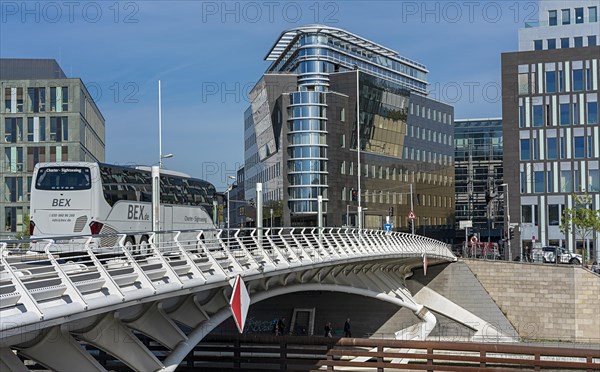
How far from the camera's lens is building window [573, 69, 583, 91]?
77.8m

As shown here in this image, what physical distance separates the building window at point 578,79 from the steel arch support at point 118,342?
68794mm

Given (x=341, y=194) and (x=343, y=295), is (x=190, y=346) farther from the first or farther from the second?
(x=341, y=194)

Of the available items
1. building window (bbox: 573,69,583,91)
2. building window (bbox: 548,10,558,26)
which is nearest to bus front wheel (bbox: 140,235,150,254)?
building window (bbox: 573,69,583,91)

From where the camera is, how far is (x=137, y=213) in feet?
110

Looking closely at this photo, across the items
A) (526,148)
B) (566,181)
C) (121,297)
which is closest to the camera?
(121,297)

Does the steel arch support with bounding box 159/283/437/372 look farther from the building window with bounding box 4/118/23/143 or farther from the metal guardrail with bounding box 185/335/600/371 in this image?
the building window with bounding box 4/118/23/143

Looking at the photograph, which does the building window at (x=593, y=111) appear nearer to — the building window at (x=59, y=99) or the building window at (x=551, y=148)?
the building window at (x=551, y=148)

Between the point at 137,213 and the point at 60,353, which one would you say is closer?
the point at 60,353

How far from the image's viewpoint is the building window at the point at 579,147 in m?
77.8

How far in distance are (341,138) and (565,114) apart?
22047 mm

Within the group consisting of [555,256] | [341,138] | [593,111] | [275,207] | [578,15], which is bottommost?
[555,256]

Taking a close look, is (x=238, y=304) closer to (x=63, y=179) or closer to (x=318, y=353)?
(x=63, y=179)

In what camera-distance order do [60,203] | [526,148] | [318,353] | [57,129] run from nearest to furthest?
[60,203], [318,353], [57,129], [526,148]

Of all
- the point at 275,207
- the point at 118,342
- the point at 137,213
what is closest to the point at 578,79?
the point at 275,207
